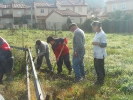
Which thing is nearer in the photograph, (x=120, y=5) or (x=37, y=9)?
(x=120, y=5)

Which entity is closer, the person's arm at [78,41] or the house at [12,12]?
the person's arm at [78,41]

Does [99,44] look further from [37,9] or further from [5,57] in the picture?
[37,9]

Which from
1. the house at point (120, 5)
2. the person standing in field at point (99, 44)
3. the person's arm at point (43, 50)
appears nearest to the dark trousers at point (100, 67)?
the person standing in field at point (99, 44)

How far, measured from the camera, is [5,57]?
21.8ft

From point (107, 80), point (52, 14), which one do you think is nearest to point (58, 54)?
point (107, 80)

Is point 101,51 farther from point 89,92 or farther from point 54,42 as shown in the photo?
point 54,42

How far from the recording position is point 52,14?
4403cm

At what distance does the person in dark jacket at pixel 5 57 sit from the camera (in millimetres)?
6520

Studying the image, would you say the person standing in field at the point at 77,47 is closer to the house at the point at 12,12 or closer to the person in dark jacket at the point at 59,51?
the person in dark jacket at the point at 59,51

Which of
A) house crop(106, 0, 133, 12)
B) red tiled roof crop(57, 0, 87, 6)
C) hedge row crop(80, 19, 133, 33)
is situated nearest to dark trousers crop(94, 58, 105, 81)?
hedge row crop(80, 19, 133, 33)

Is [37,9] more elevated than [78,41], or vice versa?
[37,9]

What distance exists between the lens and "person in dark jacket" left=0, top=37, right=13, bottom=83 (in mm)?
6520

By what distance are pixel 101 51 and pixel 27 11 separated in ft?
179

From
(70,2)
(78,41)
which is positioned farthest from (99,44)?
(70,2)
